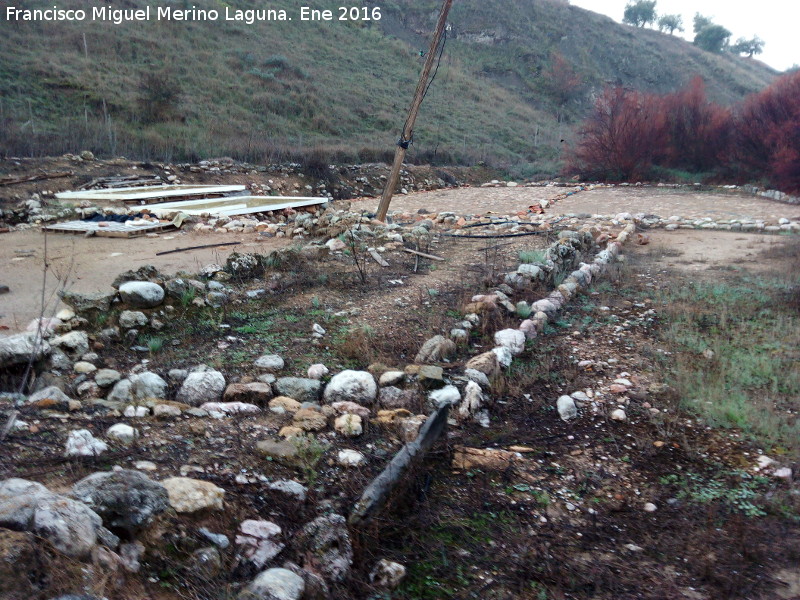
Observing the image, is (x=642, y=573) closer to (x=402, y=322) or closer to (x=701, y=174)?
(x=402, y=322)

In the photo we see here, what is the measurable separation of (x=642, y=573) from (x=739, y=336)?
314 cm

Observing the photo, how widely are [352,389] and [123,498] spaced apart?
1.58 meters

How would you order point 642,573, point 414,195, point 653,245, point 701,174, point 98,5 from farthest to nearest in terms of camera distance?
1. point 98,5
2. point 701,174
3. point 414,195
4. point 653,245
5. point 642,573

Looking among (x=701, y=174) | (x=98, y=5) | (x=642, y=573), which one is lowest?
(x=642, y=573)

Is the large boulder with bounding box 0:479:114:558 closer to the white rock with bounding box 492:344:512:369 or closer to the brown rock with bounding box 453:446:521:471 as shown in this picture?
the brown rock with bounding box 453:446:521:471

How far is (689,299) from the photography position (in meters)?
5.71

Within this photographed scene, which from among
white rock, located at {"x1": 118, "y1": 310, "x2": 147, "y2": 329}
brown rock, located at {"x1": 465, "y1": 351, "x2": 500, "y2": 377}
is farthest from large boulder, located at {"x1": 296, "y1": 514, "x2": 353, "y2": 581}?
white rock, located at {"x1": 118, "y1": 310, "x2": 147, "y2": 329}

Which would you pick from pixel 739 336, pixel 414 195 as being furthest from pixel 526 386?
pixel 414 195

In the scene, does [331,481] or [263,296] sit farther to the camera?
[263,296]

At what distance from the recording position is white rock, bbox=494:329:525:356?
4285 mm

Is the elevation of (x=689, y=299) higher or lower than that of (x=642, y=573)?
higher

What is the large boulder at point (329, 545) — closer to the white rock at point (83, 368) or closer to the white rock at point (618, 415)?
the white rock at point (618, 415)

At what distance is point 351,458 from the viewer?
2.75m

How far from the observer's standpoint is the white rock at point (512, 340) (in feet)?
14.1
